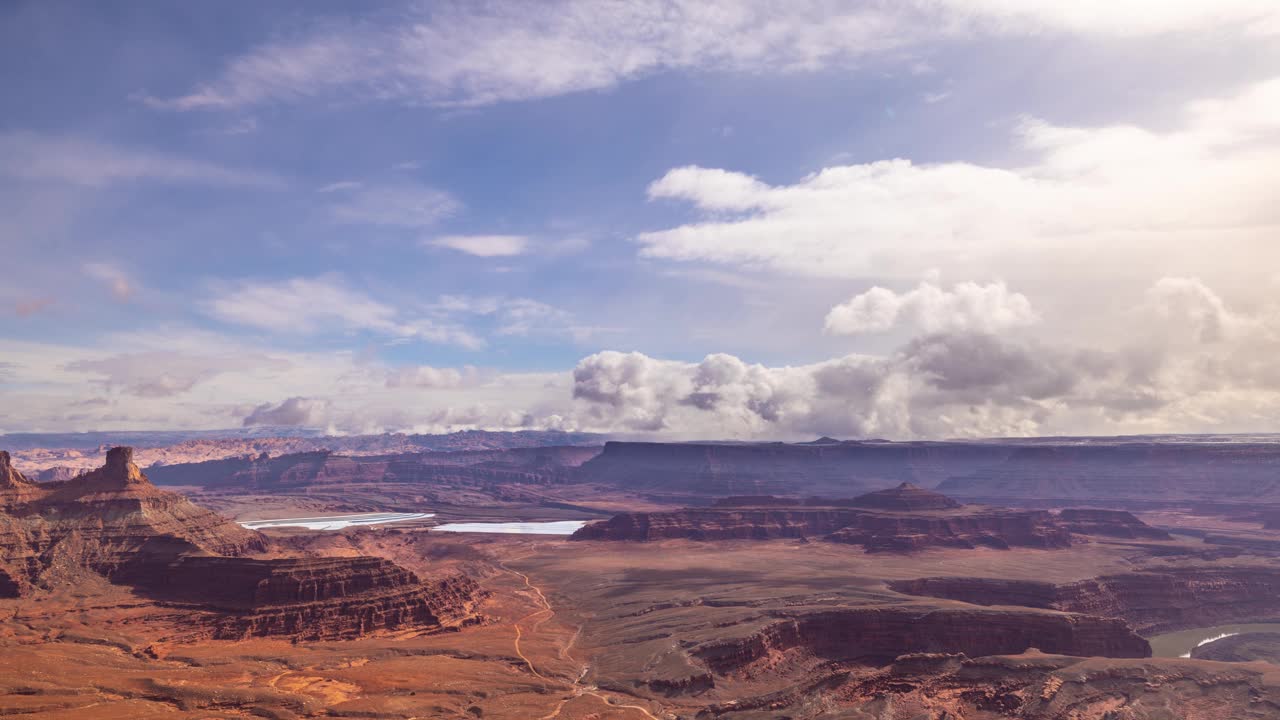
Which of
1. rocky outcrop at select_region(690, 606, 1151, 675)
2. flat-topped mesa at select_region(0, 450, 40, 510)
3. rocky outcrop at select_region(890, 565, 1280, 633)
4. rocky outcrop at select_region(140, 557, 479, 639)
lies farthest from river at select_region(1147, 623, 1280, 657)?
flat-topped mesa at select_region(0, 450, 40, 510)

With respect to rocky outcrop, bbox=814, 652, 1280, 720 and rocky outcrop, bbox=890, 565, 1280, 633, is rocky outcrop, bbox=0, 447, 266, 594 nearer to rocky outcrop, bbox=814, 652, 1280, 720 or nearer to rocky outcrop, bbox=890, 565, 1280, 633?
rocky outcrop, bbox=814, 652, 1280, 720

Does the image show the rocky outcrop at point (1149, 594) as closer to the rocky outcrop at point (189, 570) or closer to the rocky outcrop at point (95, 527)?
the rocky outcrop at point (189, 570)

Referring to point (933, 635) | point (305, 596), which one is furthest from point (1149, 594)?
point (305, 596)

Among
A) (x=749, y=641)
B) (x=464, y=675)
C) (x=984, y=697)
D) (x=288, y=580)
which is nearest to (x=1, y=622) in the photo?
(x=288, y=580)

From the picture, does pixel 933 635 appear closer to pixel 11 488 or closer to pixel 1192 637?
pixel 1192 637

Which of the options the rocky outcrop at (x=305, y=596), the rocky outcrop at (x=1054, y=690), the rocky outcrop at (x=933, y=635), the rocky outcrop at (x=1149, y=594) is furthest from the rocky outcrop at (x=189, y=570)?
the rocky outcrop at (x=1149, y=594)

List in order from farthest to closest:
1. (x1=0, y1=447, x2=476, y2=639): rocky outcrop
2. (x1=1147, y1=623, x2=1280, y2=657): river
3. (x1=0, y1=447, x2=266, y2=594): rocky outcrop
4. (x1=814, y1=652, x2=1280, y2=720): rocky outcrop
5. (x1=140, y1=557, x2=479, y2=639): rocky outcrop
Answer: (x1=1147, y1=623, x2=1280, y2=657): river < (x1=0, y1=447, x2=266, y2=594): rocky outcrop < (x1=0, y1=447, x2=476, y2=639): rocky outcrop < (x1=140, y1=557, x2=479, y2=639): rocky outcrop < (x1=814, y1=652, x2=1280, y2=720): rocky outcrop
